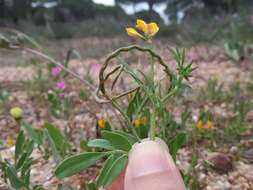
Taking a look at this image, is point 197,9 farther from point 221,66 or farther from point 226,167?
Result: point 226,167

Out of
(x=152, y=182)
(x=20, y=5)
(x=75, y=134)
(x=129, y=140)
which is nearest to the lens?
(x=152, y=182)

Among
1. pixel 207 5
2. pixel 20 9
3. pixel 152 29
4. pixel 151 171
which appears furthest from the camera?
pixel 20 9

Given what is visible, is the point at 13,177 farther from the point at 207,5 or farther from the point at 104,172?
the point at 207,5

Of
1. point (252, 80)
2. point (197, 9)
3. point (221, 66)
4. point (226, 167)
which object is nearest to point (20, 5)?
point (197, 9)

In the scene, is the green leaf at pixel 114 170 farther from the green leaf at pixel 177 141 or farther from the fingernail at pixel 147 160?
the green leaf at pixel 177 141

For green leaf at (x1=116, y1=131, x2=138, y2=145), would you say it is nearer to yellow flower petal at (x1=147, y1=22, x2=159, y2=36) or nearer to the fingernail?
the fingernail

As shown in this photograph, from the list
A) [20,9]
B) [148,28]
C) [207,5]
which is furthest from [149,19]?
[20,9]
